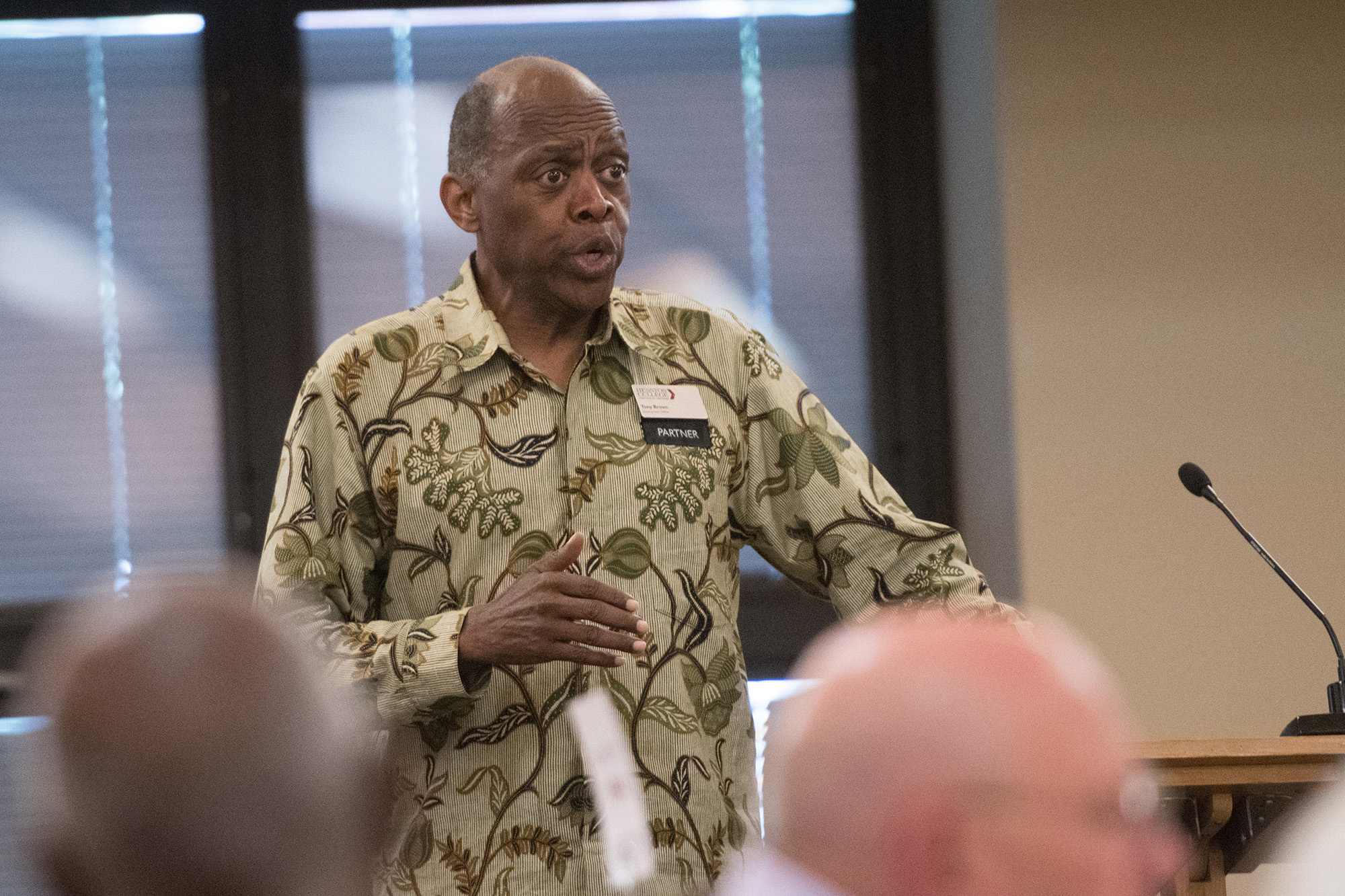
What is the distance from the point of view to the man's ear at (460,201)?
217 cm

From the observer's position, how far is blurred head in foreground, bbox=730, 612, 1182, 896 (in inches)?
25.1

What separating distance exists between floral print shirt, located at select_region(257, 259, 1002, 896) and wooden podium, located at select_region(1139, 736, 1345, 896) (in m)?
0.66

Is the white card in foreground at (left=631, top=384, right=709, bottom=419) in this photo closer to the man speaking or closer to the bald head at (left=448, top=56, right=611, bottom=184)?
the man speaking

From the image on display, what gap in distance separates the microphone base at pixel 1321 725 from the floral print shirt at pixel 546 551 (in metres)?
1.01

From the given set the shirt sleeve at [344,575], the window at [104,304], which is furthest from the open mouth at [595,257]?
the window at [104,304]

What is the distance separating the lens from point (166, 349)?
422cm

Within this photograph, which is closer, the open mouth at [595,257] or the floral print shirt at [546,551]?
the floral print shirt at [546,551]

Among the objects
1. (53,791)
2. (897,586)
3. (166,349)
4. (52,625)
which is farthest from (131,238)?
(53,791)

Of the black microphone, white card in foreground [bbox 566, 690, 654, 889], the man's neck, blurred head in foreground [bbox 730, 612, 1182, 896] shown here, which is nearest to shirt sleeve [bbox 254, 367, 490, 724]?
white card in foreground [bbox 566, 690, 654, 889]

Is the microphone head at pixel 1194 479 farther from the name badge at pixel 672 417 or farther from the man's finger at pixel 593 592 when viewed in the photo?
the man's finger at pixel 593 592

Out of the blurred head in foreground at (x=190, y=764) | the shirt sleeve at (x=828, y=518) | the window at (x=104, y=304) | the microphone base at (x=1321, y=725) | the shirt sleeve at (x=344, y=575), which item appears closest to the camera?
the blurred head in foreground at (x=190, y=764)

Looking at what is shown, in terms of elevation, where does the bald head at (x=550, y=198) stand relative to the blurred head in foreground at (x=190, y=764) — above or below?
above

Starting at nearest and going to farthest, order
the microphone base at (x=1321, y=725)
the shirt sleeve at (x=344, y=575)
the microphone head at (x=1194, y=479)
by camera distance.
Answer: the shirt sleeve at (x=344, y=575) < the microphone base at (x=1321, y=725) < the microphone head at (x=1194, y=479)

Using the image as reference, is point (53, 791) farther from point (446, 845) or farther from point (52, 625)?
point (52, 625)
